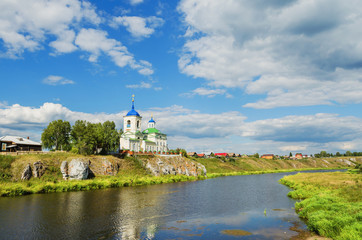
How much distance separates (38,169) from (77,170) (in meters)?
8.68

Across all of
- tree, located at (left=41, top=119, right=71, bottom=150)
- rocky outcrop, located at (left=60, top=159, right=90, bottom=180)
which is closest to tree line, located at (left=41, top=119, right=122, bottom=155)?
tree, located at (left=41, top=119, right=71, bottom=150)

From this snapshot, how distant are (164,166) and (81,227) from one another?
6458 centimetres

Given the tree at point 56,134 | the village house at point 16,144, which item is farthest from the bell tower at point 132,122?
the village house at point 16,144

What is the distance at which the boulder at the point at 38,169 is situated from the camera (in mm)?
57231

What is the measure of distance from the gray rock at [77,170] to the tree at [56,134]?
20360 mm

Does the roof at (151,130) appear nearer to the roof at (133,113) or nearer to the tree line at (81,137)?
the roof at (133,113)

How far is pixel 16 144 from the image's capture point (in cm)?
7194

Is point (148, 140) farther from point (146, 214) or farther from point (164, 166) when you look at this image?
point (146, 214)

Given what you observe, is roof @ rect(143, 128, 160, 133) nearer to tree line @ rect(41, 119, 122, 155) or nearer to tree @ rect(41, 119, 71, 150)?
tree line @ rect(41, 119, 122, 155)

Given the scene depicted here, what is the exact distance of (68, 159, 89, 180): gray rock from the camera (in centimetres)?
6112

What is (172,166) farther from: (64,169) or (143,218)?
(143,218)

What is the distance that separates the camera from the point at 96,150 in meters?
81.8

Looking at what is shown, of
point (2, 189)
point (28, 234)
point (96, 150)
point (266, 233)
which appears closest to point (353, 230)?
point (266, 233)

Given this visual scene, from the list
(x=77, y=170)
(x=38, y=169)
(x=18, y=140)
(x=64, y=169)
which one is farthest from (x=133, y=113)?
(x=38, y=169)
